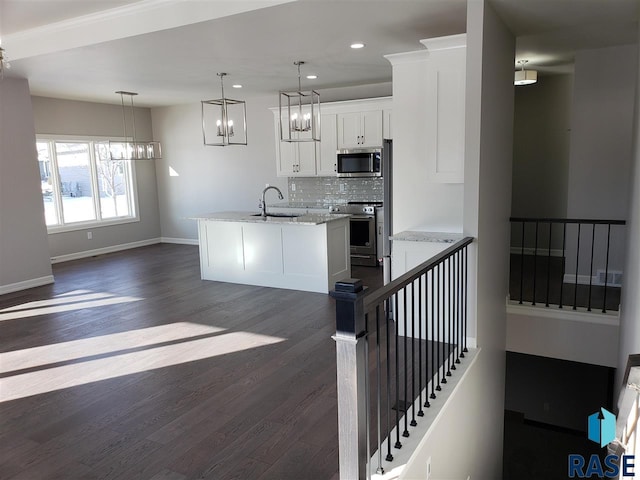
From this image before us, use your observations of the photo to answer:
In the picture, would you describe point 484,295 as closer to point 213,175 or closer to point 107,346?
point 107,346

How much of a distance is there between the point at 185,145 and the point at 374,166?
4.17m

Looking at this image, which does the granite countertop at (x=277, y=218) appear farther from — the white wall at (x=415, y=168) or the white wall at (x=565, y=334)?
the white wall at (x=565, y=334)

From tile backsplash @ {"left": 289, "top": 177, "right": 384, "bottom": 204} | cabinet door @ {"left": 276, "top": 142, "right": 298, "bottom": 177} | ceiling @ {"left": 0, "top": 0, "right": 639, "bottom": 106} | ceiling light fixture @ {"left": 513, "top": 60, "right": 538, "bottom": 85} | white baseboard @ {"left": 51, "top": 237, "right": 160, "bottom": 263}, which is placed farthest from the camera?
white baseboard @ {"left": 51, "top": 237, "right": 160, "bottom": 263}

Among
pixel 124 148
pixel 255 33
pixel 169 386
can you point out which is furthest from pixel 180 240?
pixel 169 386

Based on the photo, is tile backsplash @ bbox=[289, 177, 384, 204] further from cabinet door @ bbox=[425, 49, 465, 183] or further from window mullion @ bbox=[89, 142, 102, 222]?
window mullion @ bbox=[89, 142, 102, 222]

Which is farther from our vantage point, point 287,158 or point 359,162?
point 287,158

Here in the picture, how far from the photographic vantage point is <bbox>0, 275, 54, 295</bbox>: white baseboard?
6.18m

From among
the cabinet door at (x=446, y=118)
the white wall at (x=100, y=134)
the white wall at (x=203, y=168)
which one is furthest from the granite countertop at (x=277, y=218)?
the white wall at (x=100, y=134)

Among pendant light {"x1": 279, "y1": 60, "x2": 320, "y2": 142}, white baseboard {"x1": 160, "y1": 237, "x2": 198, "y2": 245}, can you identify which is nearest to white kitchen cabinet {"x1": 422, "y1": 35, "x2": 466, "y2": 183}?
pendant light {"x1": 279, "y1": 60, "x2": 320, "y2": 142}

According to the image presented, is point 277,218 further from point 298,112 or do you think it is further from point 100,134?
point 100,134

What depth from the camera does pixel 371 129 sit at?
23.6 feet

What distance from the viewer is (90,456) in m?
2.66

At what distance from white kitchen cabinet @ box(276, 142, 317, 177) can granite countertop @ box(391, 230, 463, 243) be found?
354 cm

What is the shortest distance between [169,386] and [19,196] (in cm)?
433
